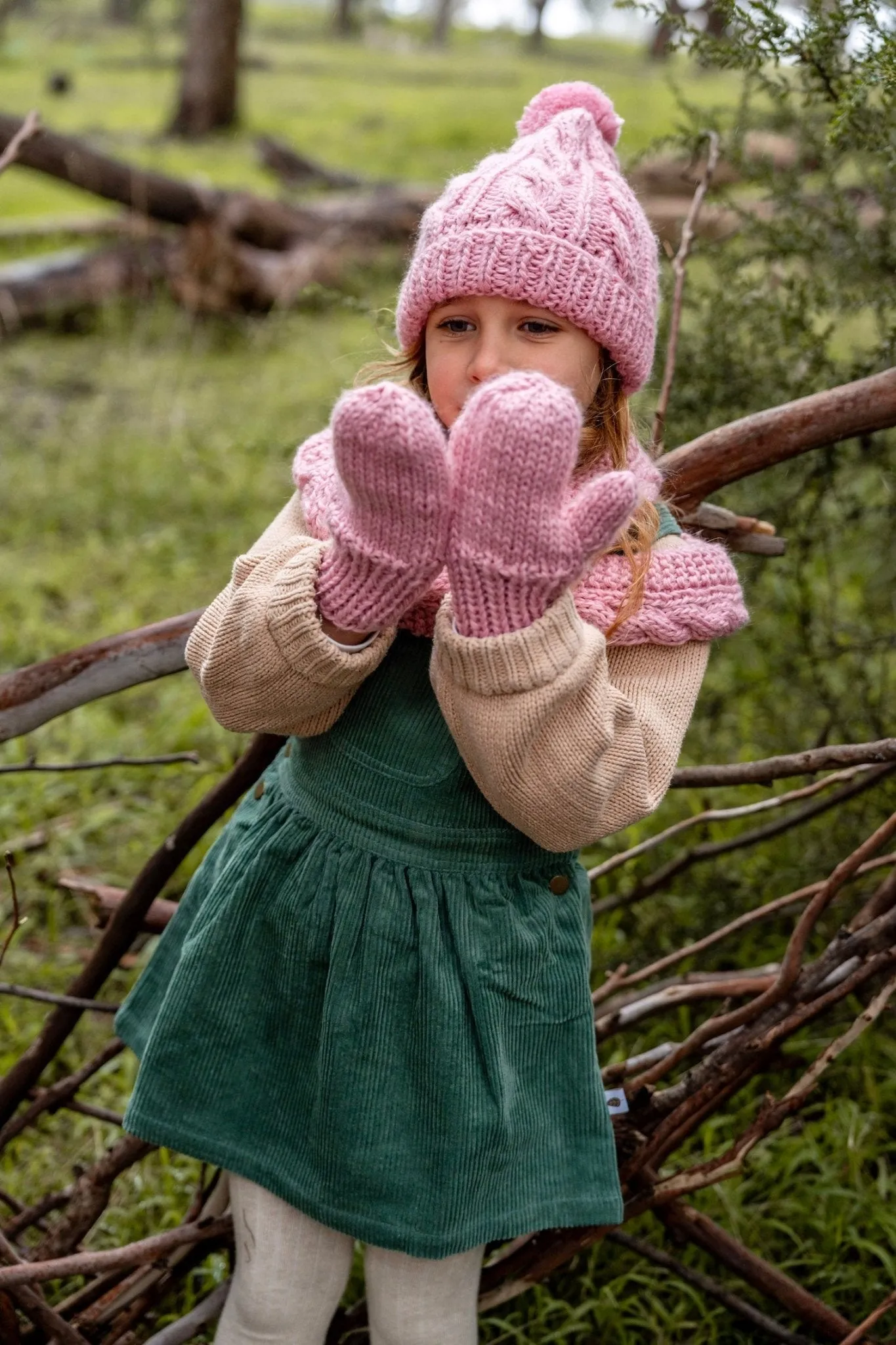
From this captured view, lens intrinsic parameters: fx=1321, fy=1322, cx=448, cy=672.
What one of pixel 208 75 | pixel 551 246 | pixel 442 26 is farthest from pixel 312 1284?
pixel 442 26

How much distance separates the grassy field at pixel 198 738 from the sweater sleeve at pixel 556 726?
30.1 inches

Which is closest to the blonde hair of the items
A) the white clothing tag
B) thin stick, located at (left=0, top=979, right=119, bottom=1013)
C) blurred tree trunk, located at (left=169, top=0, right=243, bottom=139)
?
the white clothing tag

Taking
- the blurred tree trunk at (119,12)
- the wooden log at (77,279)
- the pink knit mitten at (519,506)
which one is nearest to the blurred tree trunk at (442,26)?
the blurred tree trunk at (119,12)

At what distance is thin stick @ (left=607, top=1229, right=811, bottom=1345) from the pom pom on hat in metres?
1.49

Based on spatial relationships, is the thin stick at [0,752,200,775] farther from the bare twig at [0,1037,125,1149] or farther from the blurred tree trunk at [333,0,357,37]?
the blurred tree trunk at [333,0,357,37]

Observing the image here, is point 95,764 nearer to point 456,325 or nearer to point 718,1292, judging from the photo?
point 456,325

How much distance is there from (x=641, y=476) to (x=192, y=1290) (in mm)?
1425

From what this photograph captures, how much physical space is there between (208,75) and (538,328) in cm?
1239

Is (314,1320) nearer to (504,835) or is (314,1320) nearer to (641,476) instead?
(504,835)

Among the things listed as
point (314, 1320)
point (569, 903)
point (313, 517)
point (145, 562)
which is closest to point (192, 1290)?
point (314, 1320)

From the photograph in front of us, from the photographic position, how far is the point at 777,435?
1.61m

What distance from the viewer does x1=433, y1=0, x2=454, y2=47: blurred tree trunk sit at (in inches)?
985

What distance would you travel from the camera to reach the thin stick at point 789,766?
4.93 ft

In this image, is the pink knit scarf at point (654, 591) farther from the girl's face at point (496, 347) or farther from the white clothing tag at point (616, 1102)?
the white clothing tag at point (616, 1102)
